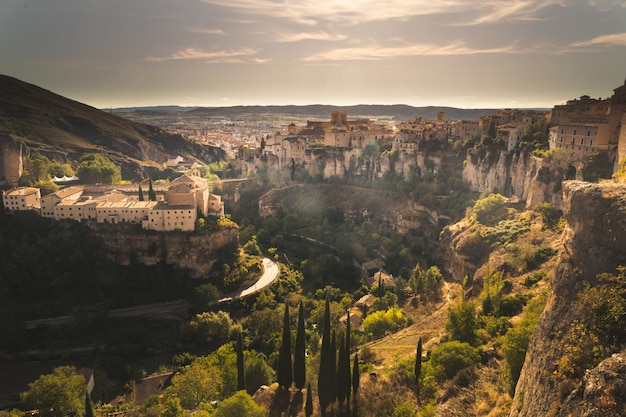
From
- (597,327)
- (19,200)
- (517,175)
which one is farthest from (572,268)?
(19,200)

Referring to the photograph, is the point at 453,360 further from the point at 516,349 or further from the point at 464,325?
the point at 516,349

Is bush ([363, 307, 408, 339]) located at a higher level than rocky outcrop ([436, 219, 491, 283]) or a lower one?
lower

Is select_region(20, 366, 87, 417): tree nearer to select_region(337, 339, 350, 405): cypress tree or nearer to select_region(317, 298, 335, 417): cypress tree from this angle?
select_region(317, 298, 335, 417): cypress tree

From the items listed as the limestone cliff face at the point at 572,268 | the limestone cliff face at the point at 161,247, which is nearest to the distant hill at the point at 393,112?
the limestone cliff face at the point at 161,247

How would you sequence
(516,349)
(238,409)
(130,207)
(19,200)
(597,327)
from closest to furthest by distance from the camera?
(597,327), (516,349), (238,409), (130,207), (19,200)

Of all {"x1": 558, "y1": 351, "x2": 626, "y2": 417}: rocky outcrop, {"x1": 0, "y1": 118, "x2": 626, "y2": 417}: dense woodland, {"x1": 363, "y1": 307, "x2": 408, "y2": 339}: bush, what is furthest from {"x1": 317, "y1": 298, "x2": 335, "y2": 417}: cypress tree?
{"x1": 558, "y1": 351, "x2": 626, "y2": 417}: rocky outcrop
